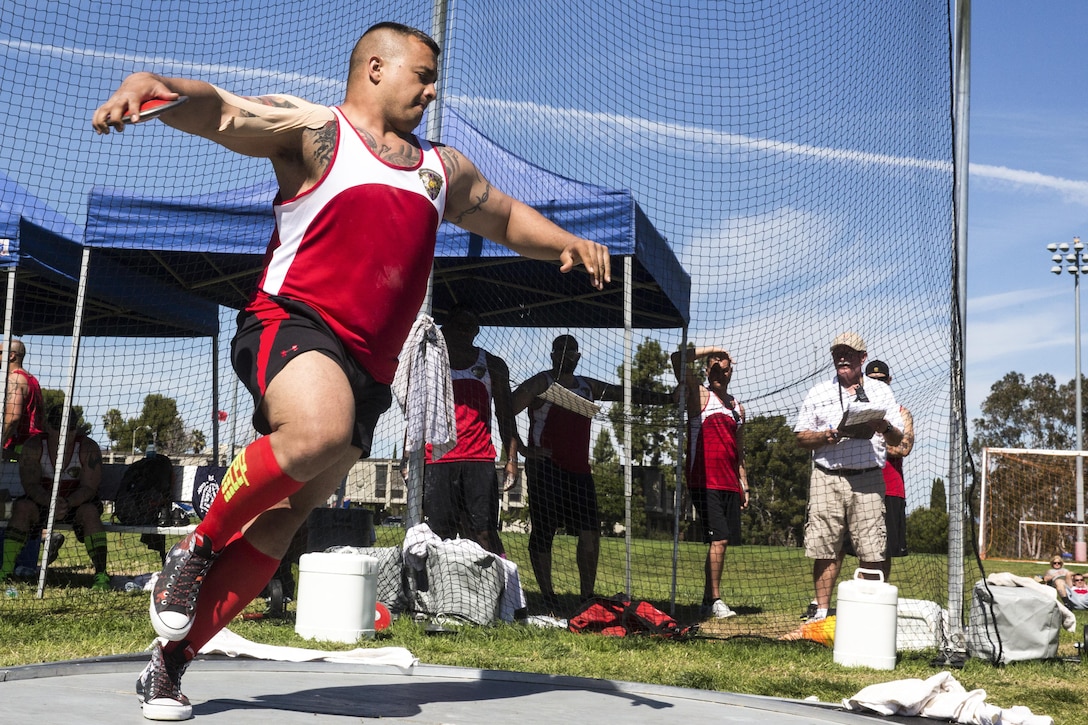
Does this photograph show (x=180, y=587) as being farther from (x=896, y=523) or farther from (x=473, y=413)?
(x=896, y=523)

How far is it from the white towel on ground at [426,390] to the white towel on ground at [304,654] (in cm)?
209

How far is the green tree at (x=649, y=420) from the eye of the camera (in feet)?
20.5

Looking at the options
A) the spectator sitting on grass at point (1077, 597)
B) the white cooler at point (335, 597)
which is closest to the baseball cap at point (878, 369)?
the spectator sitting on grass at point (1077, 597)

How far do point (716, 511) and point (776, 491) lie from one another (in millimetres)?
9012

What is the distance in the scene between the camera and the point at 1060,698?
415 centimetres

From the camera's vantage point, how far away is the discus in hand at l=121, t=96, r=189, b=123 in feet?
7.13

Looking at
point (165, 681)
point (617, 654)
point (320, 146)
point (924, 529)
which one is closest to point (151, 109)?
point (320, 146)

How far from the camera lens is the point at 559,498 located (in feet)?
21.4

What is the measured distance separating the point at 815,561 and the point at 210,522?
15.0 feet

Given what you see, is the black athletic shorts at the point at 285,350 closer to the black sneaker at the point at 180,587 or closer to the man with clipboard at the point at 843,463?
the black sneaker at the point at 180,587

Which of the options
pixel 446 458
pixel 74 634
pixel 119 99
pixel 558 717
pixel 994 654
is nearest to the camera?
pixel 119 99

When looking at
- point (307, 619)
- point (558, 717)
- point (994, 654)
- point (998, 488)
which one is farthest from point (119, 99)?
point (998, 488)

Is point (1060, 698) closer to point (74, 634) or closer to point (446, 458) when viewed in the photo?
point (446, 458)

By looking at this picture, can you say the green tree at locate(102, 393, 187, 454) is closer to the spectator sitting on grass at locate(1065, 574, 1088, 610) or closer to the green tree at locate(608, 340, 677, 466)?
the green tree at locate(608, 340, 677, 466)
